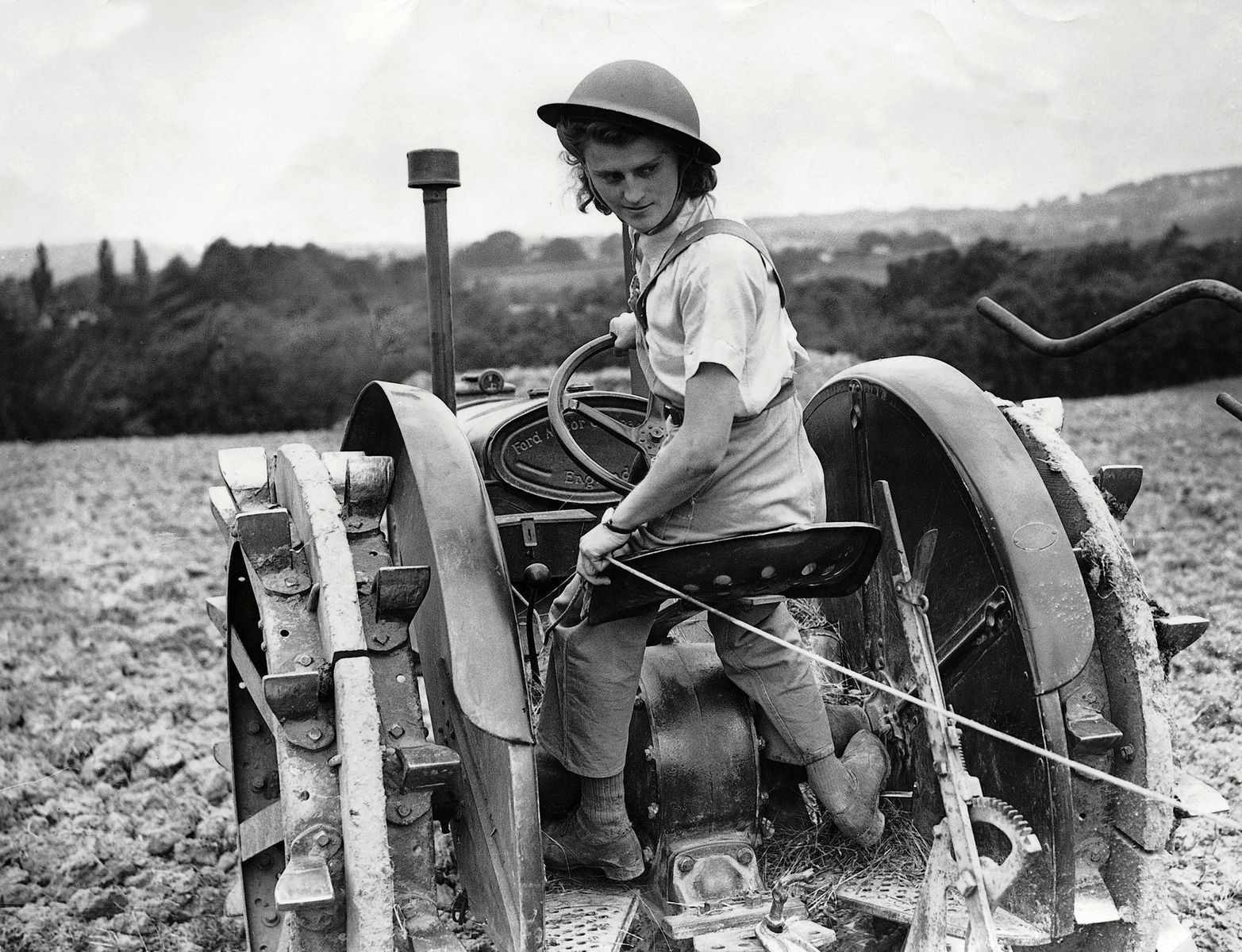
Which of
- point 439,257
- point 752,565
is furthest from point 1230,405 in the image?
point 439,257

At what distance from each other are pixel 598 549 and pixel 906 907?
3.30 feet

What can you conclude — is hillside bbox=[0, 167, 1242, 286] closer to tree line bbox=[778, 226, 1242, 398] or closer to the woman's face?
tree line bbox=[778, 226, 1242, 398]

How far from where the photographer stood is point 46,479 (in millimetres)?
9367

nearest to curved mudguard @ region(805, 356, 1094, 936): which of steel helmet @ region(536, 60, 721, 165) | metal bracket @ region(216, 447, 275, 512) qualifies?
steel helmet @ region(536, 60, 721, 165)

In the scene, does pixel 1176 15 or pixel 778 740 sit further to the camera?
pixel 1176 15

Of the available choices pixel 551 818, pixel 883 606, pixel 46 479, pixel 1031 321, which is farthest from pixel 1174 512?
pixel 46 479

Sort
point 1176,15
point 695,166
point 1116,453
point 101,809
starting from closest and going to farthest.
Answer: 1. point 695,166
2. point 101,809
3. point 1116,453
4. point 1176,15

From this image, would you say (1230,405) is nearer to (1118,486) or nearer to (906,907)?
(1118,486)

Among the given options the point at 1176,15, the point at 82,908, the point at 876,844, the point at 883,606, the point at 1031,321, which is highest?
the point at 1176,15

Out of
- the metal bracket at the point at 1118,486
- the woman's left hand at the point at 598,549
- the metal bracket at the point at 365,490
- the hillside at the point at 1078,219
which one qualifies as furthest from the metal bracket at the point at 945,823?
the hillside at the point at 1078,219

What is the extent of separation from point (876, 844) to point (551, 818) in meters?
0.70

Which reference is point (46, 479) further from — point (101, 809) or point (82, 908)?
point (82, 908)

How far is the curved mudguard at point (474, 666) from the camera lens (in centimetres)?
196

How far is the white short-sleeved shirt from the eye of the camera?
77.1 inches
